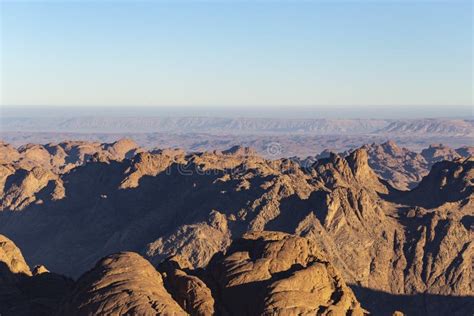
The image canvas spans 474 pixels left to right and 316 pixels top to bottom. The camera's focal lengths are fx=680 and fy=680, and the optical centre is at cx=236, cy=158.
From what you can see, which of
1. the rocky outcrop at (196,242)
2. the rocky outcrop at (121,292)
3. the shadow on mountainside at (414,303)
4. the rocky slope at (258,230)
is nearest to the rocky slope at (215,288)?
the rocky outcrop at (121,292)

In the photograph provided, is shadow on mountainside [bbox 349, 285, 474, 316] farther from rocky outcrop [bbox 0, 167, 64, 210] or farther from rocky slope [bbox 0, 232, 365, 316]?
rocky outcrop [bbox 0, 167, 64, 210]

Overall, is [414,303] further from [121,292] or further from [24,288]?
[121,292]

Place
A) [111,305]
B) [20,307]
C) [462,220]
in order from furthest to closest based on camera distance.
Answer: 1. [462,220]
2. [20,307]
3. [111,305]

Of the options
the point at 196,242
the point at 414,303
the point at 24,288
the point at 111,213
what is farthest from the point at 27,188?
the point at 24,288

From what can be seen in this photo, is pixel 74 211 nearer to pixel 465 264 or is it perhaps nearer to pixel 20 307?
pixel 465 264

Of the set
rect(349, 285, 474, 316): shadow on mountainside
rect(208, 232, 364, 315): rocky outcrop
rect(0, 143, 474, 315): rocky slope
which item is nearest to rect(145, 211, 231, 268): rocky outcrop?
rect(0, 143, 474, 315): rocky slope

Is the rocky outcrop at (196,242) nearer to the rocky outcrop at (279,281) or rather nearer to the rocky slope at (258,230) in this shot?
the rocky slope at (258,230)

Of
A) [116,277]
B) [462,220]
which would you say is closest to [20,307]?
[116,277]
